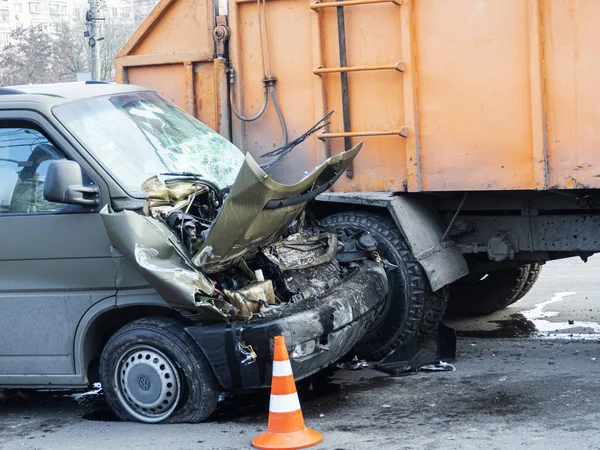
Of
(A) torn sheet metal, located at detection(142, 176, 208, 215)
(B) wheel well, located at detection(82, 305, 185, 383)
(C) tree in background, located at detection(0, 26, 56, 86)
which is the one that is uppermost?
(C) tree in background, located at detection(0, 26, 56, 86)

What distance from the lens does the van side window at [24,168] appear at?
5.57 metres

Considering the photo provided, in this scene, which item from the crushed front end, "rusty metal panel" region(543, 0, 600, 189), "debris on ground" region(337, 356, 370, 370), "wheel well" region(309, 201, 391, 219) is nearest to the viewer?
the crushed front end

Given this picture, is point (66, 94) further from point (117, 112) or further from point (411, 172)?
point (411, 172)

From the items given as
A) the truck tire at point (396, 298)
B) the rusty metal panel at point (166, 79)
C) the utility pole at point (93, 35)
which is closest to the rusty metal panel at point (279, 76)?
the rusty metal panel at point (166, 79)

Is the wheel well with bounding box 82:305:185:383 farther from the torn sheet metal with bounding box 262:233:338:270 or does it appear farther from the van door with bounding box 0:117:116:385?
the torn sheet metal with bounding box 262:233:338:270

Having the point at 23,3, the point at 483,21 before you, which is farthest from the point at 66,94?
the point at 23,3

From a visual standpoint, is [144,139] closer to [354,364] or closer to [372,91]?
[372,91]

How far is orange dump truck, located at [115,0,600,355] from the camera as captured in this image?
626 centimetres

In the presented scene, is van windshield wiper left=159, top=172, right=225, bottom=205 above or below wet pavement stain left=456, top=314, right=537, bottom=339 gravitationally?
above

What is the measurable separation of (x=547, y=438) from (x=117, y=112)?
3195 millimetres

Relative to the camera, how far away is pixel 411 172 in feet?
22.1

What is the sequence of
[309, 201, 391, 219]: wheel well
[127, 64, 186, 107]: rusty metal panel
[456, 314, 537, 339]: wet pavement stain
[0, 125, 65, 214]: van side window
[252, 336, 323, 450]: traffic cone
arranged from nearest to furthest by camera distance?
[252, 336, 323, 450]: traffic cone < [0, 125, 65, 214]: van side window < [309, 201, 391, 219]: wheel well < [127, 64, 186, 107]: rusty metal panel < [456, 314, 537, 339]: wet pavement stain

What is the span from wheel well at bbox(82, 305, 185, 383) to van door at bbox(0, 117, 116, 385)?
9 cm

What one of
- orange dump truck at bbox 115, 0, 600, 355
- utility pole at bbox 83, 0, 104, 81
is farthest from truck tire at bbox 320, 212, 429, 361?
utility pole at bbox 83, 0, 104, 81
